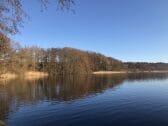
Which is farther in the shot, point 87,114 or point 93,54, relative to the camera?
point 93,54

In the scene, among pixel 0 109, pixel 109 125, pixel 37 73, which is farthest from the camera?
pixel 37 73

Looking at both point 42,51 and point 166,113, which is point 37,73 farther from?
point 166,113

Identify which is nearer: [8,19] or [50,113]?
[8,19]

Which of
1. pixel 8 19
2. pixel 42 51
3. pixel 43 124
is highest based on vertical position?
pixel 42 51

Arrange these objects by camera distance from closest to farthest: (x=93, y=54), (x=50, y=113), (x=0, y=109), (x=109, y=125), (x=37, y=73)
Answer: (x=109, y=125)
(x=50, y=113)
(x=0, y=109)
(x=37, y=73)
(x=93, y=54)

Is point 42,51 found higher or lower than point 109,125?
higher

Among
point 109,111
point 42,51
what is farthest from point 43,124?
point 42,51

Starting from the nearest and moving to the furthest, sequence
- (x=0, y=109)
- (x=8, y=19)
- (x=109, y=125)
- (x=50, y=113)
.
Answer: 1. (x=8, y=19)
2. (x=109, y=125)
3. (x=50, y=113)
4. (x=0, y=109)

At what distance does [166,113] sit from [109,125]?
8740 millimetres

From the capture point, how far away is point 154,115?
27.6 m

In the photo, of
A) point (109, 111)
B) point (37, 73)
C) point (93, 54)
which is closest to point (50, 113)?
point (109, 111)

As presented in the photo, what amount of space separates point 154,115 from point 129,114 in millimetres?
2862

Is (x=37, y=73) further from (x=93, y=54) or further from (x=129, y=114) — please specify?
(x=129, y=114)

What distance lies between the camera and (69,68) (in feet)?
507
